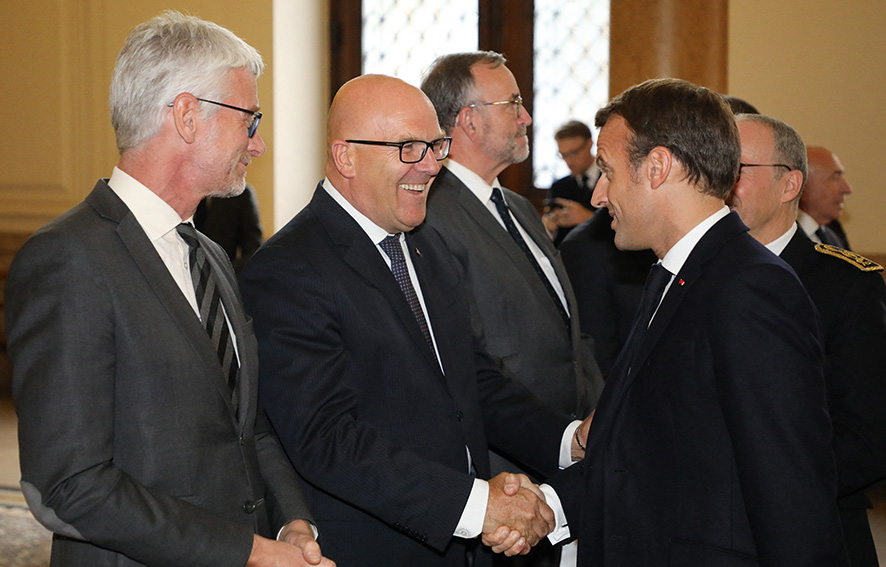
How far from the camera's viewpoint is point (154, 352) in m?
1.52

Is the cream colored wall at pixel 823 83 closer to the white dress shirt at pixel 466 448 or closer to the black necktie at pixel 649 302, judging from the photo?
the white dress shirt at pixel 466 448

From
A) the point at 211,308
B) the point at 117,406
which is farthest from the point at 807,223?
the point at 117,406

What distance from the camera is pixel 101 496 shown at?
141cm

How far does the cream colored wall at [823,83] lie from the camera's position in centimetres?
552

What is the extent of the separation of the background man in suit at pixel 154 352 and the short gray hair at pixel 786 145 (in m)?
1.35

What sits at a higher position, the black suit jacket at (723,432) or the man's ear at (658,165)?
the man's ear at (658,165)

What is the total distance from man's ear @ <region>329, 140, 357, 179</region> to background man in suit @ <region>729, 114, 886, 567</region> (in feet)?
3.28

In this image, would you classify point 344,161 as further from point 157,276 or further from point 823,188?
point 823,188

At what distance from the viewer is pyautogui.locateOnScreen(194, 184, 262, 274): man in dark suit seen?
5.65m

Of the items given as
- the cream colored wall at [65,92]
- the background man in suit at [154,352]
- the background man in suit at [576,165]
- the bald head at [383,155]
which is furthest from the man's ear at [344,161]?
the cream colored wall at [65,92]

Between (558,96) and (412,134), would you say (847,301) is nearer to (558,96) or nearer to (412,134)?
(412,134)

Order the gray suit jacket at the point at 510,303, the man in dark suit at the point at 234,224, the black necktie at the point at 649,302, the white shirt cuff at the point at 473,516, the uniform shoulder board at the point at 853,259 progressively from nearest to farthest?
the black necktie at the point at 649,302 < the white shirt cuff at the point at 473,516 < the uniform shoulder board at the point at 853,259 < the gray suit jacket at the point at 510,303 < the man in dark suit at the point at 234,224


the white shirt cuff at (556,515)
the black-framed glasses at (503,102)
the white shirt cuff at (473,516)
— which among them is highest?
the black-framed glasses at (503,102)

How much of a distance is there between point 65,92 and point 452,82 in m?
Result: 4.84
